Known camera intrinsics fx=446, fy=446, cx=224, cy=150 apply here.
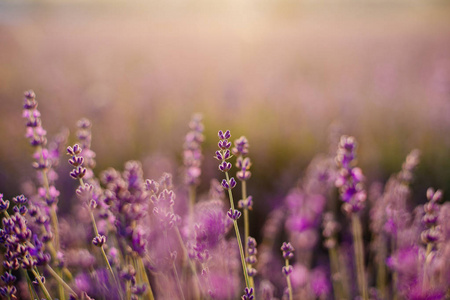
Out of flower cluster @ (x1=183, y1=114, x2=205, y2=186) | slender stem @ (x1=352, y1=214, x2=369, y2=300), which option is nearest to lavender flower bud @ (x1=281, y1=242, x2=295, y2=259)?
slender stem @ (x1=352, y1=214, x2=369, y2=300)

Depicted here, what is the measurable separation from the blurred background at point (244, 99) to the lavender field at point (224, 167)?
3 cm

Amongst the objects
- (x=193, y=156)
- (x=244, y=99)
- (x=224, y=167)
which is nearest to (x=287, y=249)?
(x=224, y=167)

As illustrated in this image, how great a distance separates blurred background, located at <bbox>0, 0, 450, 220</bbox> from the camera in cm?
364

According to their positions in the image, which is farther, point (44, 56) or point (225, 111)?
point (44, 56)

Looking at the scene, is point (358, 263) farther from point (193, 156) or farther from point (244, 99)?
point (244, 99)

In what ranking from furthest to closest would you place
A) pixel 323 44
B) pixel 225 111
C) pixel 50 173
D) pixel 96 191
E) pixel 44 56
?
pixel 323 44
pixel 44 56
pixel 225 111
pixel 50 173
pixel 96 191

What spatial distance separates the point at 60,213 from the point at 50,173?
1.45 meters

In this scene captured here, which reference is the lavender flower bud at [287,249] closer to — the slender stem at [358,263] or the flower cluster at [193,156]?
the slender stem at [358,263]

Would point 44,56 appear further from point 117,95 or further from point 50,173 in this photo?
point 50,173

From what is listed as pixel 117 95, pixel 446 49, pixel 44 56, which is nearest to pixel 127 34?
pixel 44 56

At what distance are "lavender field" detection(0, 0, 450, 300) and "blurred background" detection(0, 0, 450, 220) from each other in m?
0.03

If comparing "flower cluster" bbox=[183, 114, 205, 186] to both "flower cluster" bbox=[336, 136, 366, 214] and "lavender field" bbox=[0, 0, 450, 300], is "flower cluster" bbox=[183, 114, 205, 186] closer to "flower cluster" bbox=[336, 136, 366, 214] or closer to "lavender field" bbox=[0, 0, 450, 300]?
"lavender field" bbox=[0, 0, 450, 300]

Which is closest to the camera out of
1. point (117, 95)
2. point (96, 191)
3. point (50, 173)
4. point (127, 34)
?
point (96, 191)

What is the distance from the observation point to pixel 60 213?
3066mm
